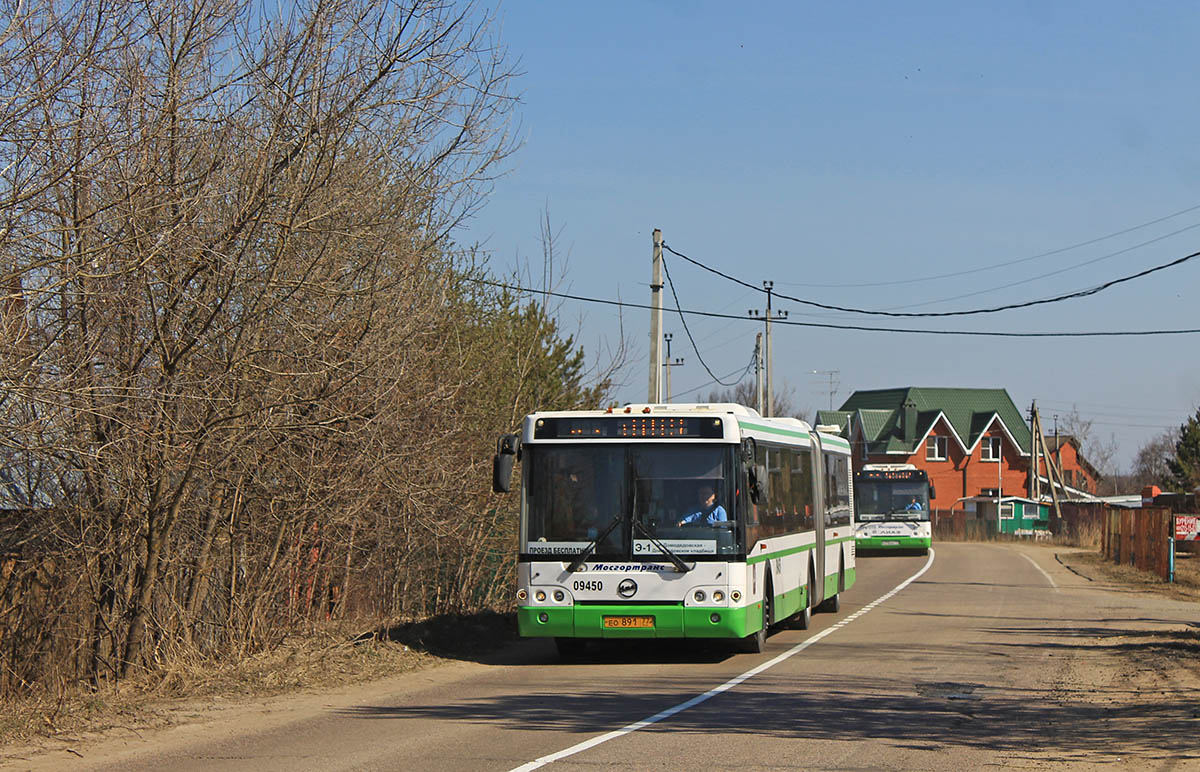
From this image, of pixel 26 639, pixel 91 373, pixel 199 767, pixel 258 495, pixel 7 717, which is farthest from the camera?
pixel 258 495

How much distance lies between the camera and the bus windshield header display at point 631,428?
16.5 m

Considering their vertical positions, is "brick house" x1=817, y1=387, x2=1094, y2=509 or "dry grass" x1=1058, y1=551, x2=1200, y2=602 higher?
"brick house" x1=817, y1=387, x2=1094, y2=509

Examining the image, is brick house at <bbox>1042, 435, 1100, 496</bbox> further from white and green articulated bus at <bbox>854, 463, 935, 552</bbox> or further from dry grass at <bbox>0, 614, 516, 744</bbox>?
dry grass at <bbox>0, 614, 516, 744</bbox>

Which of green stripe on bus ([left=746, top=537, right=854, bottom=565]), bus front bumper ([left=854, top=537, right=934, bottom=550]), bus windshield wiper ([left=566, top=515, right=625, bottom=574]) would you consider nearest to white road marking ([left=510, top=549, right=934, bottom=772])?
green stripe on bus ([left=746, top=537, right=854, bottom=565])

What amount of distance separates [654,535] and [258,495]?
14.3 feet

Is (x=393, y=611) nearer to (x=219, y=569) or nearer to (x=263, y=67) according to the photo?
(x=219, y=569)

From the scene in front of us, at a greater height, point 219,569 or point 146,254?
point 146,254

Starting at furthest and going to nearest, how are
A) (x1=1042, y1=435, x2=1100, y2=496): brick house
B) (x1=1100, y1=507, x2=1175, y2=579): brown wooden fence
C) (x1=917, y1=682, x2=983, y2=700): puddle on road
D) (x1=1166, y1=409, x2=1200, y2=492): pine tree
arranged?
(x1=1042, y1=435, x2=1100, y2=496): brick house, (x1=1166, y1=409, x2=1200, y2=492): pine tree, (x1=1100, y1=507, x2=1175, y2=579): brown wooden fence, (x1=917, y1=682, x2=983, y2=700): puddle on road

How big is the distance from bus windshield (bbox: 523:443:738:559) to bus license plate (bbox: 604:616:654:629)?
0.69 metres

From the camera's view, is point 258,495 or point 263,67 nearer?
point 263,67

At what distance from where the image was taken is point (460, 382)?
1762 cm

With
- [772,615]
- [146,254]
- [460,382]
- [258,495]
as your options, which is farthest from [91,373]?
[772,615]

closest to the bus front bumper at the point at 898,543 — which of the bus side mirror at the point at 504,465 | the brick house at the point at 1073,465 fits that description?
the bus side mirror at the point at 504,465

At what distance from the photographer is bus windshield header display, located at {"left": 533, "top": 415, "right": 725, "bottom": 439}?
16469 millimetres
